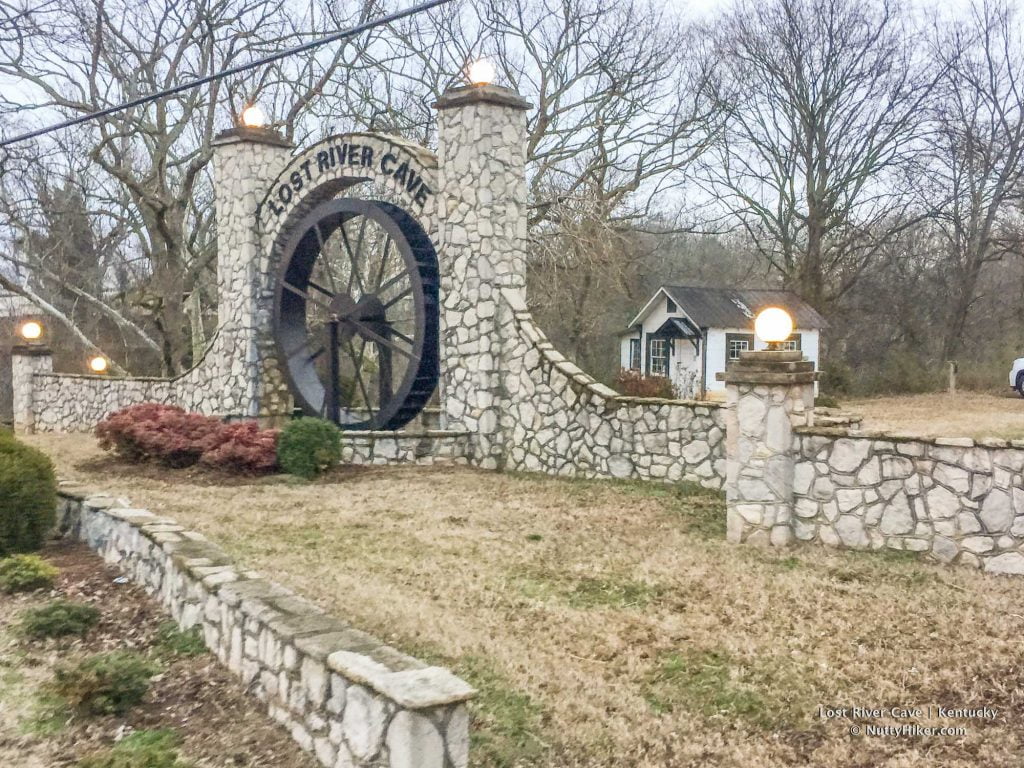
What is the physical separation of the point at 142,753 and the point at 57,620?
1949 mm

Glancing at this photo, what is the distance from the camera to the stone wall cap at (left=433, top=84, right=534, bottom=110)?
10.8 metres

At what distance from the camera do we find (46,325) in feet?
87.6

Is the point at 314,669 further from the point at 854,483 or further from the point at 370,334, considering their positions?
the point at 370,334

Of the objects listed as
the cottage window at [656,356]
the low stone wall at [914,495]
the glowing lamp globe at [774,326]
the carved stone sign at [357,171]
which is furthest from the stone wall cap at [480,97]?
the cottage window at [656,356]

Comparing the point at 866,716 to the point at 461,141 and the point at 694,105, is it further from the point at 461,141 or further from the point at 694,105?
the point at 694,105

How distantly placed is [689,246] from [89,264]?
20.1 meters

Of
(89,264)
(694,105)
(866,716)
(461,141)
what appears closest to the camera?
(866,716)

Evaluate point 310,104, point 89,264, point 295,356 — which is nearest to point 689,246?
point 310,104

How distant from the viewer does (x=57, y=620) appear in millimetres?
5109

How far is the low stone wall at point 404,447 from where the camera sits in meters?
11.1

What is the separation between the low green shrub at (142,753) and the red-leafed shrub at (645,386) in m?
15.8

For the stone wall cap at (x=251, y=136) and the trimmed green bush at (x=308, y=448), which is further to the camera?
the stone wall cap at (x=251, y=136)

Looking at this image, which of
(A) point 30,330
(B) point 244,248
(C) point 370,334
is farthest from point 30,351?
(C) point 370,334

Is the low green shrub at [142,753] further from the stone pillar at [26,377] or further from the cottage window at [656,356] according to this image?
the cottage window at [656,356]
